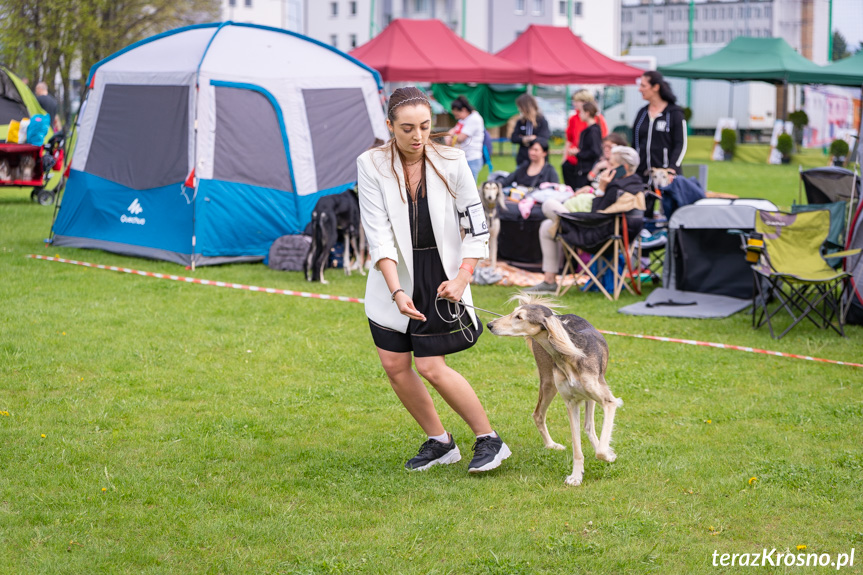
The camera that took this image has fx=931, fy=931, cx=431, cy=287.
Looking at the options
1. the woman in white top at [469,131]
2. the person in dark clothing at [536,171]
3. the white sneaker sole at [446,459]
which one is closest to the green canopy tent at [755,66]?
the woman in white top at [469,131]

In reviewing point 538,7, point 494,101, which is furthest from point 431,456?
point 538,7

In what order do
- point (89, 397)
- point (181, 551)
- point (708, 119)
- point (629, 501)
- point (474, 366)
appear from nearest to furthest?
point (181, 551) → point (629, 501) → point (89, 397) → point (474, 366) → point (708, 119)

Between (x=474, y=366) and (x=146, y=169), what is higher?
(x=146, y=169)

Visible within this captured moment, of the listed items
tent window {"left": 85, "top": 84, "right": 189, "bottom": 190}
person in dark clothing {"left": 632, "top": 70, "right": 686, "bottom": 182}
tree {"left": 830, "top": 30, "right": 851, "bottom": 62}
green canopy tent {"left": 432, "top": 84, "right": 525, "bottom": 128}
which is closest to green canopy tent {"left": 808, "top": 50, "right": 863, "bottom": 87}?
tree {"left": 830, "top": 30, "right": 851, "bottom": 62}

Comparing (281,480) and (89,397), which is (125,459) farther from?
(89,397)

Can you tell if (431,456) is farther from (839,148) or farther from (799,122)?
(799,122)

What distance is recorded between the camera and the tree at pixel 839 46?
78.3 feet

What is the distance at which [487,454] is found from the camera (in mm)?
3953

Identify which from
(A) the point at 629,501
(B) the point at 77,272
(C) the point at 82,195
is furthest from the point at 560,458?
(C) the point at 82,195

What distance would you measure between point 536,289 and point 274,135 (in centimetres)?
363

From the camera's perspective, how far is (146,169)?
10297mm

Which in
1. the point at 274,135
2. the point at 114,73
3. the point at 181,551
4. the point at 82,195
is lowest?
the point at 181,551

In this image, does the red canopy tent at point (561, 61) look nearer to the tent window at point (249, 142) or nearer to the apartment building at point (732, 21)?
the apartment building at point (732, 21)

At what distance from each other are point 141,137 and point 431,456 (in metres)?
7.48
